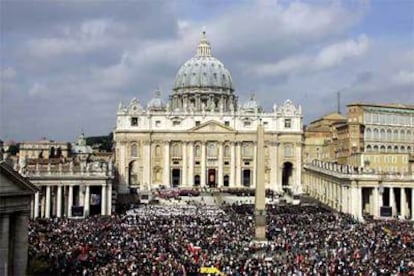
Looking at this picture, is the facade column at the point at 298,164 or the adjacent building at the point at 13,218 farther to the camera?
the facade column at the point at 298,164

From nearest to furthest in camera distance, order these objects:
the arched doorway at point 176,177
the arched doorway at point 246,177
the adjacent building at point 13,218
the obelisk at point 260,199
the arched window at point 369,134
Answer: the adjacent building at point 13,218 < the obelisk at point 260,199 < the arched window at point 369,134 < the arched doorway at point 176,177 < the arched doorway at point 246,177

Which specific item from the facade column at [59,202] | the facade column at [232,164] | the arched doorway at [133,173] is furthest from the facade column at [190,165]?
the facade column at [59,202]

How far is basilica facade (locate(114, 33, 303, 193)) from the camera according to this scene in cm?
10856

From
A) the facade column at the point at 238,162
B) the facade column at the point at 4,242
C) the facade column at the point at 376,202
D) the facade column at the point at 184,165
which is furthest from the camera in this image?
the facade column at the point at 238,162

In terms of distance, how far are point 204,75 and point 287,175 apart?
90.6 feet

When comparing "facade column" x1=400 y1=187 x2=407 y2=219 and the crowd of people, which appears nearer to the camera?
the crowd of people

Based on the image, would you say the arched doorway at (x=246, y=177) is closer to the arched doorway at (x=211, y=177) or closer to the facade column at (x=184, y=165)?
the arched doorway at (x=211, y=177)

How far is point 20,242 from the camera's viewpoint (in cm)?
2198

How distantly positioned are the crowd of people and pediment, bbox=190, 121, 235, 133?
49.7 m

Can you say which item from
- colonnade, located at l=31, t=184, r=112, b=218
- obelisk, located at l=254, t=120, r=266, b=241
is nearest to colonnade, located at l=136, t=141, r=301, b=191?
colonnade, located at l=31, t=184, r=112, b=218

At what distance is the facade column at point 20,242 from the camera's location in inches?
862

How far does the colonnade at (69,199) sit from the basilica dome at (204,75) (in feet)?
193

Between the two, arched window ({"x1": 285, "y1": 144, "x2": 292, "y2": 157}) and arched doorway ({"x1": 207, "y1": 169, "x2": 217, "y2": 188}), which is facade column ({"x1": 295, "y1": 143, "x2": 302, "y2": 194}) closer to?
arched window ({"x1": 285, "y1": 144, "x2": 292, "y2": 157})

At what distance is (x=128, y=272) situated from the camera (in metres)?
31.8
